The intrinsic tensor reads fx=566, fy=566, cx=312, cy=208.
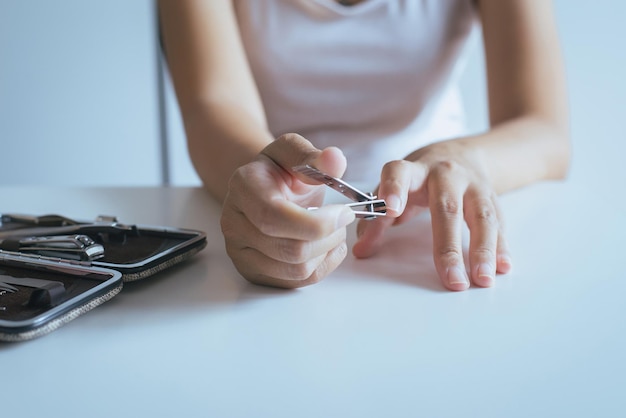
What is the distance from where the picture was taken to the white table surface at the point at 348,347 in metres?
0.29

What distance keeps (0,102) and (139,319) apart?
1.55 metres

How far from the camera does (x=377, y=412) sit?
279 mm

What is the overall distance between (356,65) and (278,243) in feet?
2.05

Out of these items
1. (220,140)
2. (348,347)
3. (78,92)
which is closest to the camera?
(348,347)

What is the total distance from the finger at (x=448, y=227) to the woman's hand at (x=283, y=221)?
0.08 m

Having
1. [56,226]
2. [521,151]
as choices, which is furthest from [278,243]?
[521,151]

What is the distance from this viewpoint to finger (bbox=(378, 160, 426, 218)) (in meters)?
0.44

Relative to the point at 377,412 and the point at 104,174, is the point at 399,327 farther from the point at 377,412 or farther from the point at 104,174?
the point at 104,174

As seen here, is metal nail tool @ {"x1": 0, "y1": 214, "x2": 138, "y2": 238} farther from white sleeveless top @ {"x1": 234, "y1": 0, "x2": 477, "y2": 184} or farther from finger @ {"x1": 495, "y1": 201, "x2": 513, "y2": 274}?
white sleeveless top @ {"x1": 234, "y1": 0, "x2": 477, "y2": 184}

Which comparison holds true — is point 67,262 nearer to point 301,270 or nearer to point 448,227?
point 301,270

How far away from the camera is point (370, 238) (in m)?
A: 0.51

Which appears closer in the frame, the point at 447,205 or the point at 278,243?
the point at 278,243

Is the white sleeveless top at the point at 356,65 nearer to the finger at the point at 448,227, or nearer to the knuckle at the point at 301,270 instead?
the finger at the point at 448,227

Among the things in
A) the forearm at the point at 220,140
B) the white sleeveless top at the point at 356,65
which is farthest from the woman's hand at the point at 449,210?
the white sleeveless top at the point at 356,65
